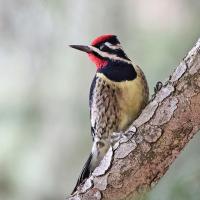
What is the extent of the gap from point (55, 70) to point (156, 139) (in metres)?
2.33

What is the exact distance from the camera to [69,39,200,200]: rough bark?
2.13 meters

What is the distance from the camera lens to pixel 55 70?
14.4 ft

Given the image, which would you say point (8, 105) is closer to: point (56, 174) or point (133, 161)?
point (56, 174)

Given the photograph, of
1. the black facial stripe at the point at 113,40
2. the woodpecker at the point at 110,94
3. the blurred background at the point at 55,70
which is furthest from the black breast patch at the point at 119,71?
the blurred background at the point at 55,70

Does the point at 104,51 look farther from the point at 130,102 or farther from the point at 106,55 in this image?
the point at 130,102

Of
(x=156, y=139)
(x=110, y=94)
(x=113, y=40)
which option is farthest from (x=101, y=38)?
(x=156, y=139)

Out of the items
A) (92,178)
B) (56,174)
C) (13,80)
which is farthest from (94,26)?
(92,178)

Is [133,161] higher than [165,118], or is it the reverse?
[165,118]

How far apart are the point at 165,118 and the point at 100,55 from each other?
33.1 inches

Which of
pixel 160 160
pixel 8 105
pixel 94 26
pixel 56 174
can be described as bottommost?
pixel 56 174

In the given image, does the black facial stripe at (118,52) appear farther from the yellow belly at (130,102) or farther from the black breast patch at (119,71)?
the yellow belly at (130,102)

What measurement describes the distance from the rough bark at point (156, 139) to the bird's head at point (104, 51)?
0.71 meters

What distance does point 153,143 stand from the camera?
217cm

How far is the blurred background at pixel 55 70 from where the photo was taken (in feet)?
11.7
